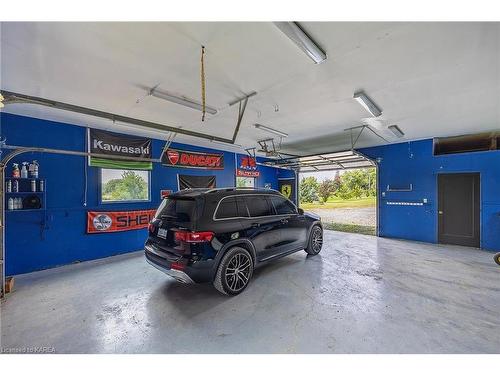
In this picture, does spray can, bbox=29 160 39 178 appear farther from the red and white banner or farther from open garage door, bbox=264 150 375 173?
open garage door, bbox=264 150 375 173

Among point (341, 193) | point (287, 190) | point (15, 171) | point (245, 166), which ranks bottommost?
point (341, 193)

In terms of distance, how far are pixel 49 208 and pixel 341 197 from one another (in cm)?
1436

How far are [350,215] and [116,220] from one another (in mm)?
10530

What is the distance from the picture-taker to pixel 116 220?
466 centimetres

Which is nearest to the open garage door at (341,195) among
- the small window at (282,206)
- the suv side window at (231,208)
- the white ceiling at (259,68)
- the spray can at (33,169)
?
the small window at (282,206)

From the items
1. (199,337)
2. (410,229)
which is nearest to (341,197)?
(410,229)

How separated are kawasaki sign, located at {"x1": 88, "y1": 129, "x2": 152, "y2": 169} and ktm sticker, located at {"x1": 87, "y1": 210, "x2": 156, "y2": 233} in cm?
110

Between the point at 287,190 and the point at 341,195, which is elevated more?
the point at 287,190

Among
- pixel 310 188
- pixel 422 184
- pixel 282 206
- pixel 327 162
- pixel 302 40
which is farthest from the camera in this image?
pixel 310 188

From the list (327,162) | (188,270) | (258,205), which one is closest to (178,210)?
→ (188,270)

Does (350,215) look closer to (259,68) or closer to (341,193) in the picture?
(341,193)

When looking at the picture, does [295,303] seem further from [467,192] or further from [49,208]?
[467,192]

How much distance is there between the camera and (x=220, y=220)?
2914 millimetres

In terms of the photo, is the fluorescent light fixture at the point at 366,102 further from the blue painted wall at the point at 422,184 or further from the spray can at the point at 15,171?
the spray can at the point at 15,171
